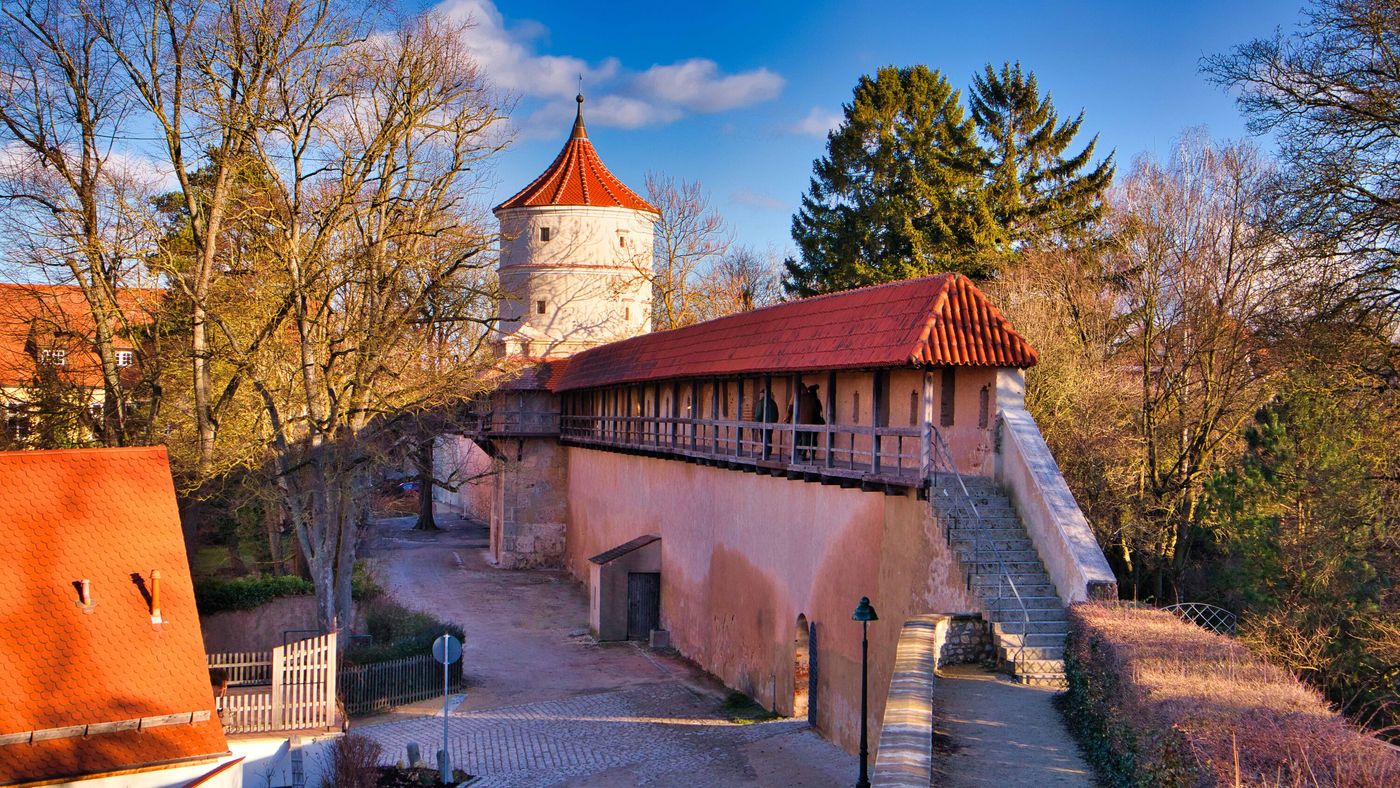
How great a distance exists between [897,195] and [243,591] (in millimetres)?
23957

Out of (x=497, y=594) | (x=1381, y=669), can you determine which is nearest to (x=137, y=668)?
(x=1381, y=669)

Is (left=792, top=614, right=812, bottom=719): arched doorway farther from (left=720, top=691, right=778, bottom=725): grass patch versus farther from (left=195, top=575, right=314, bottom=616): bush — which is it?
(left=195, top=575, right=314, bottom=616): bush

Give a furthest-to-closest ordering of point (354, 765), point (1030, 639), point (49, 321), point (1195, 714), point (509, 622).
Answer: point (509, 622), point (49, 321), point (354, 765), point (1030, 639), point (1195, 714)

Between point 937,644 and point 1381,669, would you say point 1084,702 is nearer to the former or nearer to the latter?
point 937,644

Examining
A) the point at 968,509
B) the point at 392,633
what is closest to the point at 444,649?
the point at 392,633

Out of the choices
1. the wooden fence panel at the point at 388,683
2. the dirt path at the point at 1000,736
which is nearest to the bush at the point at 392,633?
the wooden fence panel at the point at 388,683

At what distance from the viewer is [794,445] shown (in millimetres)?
18594

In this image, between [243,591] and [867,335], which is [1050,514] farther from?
[243,591]

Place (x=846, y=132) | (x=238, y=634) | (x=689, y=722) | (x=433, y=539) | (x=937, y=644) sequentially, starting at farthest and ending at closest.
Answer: (x=433, y=539)
(x=846, y=132)
(x=238, y=634)
(x=689, y=722)
(x=937, y=644)

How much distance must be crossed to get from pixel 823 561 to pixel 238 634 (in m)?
12.0

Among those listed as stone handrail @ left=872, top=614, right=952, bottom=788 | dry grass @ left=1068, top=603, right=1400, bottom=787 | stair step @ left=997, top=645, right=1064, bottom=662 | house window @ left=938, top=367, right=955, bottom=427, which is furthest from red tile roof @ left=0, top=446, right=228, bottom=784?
house window @ left=938, top=367, right=955, bottom=427

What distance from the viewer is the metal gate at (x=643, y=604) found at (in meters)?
27.6

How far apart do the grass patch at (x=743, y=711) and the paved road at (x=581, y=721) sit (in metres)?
0.16

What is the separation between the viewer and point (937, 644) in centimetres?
1284
